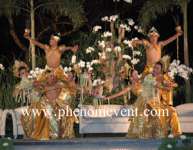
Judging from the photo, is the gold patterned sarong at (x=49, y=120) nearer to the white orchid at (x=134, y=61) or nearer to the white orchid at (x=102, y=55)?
the white orchid at (x=102, y=55)

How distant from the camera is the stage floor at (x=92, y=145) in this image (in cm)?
874

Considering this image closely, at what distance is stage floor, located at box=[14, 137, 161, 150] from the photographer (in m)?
8.74

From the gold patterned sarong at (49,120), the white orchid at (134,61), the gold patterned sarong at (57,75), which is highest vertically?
the white orchid at (134,61)

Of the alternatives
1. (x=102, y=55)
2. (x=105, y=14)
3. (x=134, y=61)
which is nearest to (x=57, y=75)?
(x=102, y=55)

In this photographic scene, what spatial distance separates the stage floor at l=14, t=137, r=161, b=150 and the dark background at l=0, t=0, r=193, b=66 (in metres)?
5.16

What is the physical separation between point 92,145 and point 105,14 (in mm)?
5606

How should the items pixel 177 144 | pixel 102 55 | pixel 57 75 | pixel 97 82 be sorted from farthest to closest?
pixel 102 55, pixel 97 82, pixel 57 75, pixel 177 144

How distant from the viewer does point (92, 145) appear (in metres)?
8.84

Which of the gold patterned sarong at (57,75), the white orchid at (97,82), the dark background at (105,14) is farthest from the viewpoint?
the dark background at (105,14)

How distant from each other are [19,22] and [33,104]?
4.86 metres

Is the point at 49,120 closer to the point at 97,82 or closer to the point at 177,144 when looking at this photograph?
the point at 97,82

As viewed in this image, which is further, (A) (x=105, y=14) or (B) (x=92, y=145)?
(A) (x=105, y=14)

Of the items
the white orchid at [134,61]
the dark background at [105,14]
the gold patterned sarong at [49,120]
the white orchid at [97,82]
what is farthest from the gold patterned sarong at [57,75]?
the dark background at [105,14]

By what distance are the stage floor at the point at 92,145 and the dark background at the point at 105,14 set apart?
516cm
